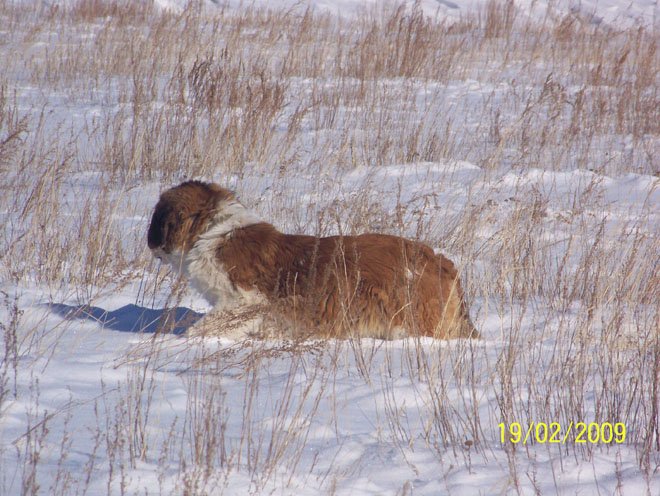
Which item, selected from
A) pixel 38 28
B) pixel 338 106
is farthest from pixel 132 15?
pixel 338 106

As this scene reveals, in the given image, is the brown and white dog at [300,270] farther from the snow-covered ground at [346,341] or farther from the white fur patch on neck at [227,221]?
the snow-covered ground at [346,341]

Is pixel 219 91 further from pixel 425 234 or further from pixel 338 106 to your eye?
pixel 425 234

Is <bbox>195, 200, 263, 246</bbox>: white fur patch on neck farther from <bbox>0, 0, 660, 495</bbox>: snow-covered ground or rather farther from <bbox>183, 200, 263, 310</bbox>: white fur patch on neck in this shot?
<bbox>0, 0, 660, 495</bbox>: snow-covered ground

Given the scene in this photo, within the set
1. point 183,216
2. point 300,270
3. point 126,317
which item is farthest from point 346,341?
point 126,317

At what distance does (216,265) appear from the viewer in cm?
477

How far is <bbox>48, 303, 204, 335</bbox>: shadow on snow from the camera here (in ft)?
15.1

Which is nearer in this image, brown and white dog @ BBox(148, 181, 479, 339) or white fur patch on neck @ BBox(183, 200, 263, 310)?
brown and white dog @ BBox(148, 181, 479, 339)

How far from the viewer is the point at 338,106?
Result: 10.5 meters
